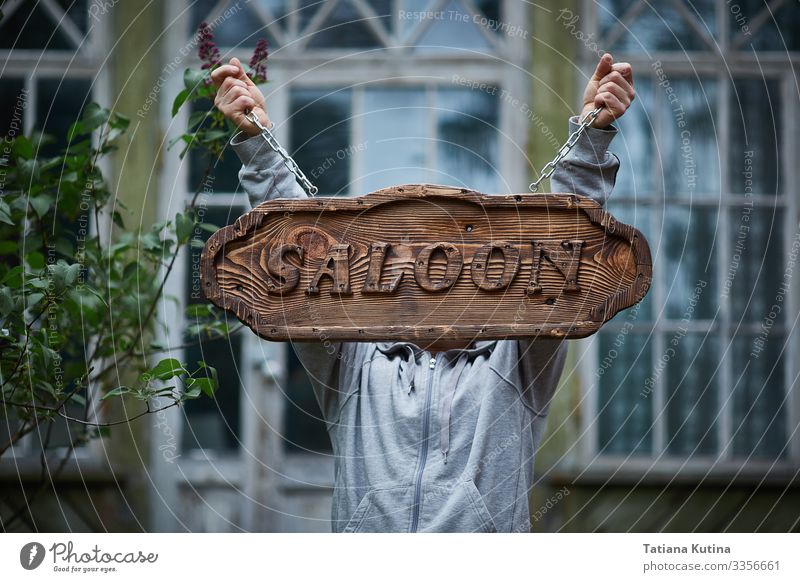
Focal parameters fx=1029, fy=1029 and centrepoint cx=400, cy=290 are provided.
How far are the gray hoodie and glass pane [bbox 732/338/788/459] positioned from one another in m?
1.62

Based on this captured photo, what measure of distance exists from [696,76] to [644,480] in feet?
4.16

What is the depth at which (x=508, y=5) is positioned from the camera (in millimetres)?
3277

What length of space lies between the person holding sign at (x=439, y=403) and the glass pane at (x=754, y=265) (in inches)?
64.8

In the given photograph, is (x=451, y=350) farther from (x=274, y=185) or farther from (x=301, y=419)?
(x=301, y=419)

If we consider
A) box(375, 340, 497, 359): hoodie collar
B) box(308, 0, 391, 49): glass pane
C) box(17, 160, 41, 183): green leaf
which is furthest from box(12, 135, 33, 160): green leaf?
box(308, 0, 391, 49): glass pane

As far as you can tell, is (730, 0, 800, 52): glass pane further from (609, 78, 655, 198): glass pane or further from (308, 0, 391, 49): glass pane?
(308, 0, 391, 49): glass pane

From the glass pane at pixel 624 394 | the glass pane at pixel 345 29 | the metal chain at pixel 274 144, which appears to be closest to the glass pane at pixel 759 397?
the glass pane at pixel 624 394

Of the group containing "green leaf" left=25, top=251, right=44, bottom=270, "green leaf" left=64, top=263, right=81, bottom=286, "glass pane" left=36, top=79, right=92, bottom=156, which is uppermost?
"glass pane" left=36, top=79, right=92, bottom=156

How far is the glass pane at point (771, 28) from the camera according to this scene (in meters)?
3.23

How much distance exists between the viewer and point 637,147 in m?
3.24

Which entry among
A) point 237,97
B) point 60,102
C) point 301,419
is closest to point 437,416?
point 237,97

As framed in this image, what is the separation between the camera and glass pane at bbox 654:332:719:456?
3156 millimetres
